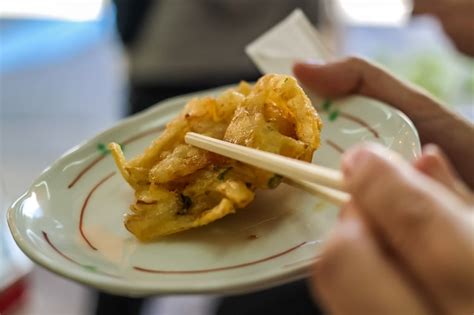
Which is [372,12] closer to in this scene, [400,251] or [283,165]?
[283,165]

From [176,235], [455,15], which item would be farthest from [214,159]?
[455,15]

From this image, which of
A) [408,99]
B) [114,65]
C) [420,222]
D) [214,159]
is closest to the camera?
[420,222]

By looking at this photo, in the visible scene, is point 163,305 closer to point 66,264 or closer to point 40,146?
point 40,146

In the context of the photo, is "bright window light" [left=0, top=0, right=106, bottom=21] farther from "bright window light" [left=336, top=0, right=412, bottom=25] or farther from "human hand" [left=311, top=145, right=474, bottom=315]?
"human hand" [left=311, top=145, right=474, bottom=315]

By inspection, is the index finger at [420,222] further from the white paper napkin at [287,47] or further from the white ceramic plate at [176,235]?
the white paper napkin at [287,47]

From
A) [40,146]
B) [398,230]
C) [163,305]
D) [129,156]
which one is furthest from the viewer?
[40,146]

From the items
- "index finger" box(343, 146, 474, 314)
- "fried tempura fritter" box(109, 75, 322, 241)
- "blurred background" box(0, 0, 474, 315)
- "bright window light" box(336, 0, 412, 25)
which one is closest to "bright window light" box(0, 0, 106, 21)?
"blurred background" box(0, 0, 474, 315)

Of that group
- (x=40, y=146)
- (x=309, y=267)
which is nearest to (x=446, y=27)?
(x=309, y=267)

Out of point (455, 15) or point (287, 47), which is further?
point (455, 15)

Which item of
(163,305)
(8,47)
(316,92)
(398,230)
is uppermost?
(398,230)
